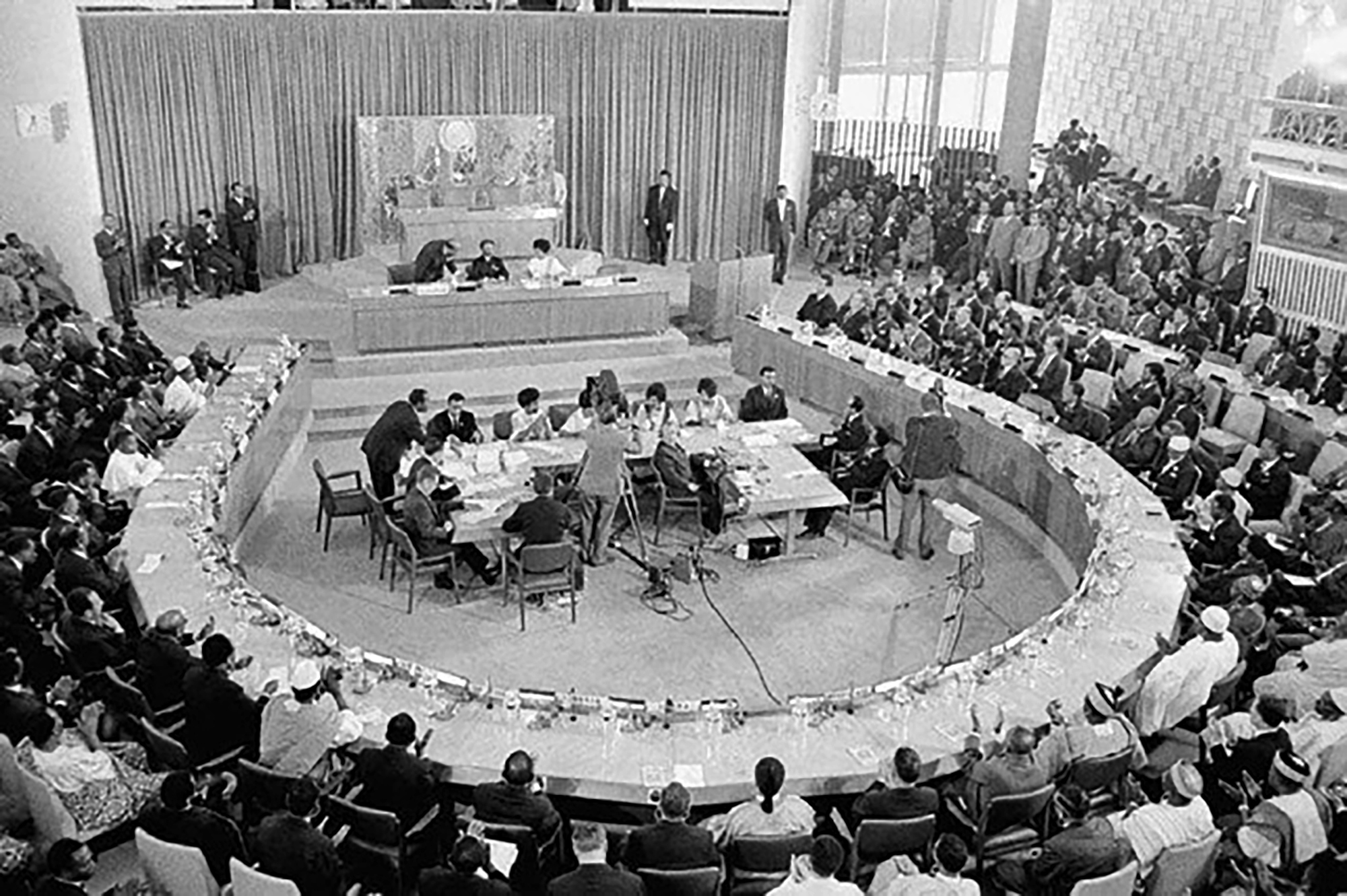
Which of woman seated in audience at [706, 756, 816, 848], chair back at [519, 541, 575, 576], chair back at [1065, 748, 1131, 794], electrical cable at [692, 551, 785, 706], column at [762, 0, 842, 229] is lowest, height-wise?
electrical cable at [692, 551, 785, 706]

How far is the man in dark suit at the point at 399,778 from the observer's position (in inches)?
277

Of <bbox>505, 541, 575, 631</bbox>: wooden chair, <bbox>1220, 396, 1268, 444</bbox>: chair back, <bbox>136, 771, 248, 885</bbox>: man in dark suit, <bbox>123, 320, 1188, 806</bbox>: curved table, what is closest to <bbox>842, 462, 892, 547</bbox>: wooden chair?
<bbox>123, 320, 1188, 806</bbox>: curved table

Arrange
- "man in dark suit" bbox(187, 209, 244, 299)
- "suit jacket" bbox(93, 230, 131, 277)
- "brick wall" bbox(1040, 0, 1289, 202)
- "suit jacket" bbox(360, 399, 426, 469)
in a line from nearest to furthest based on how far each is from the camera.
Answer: "suit jacket" bbox(360, 399, 426, 469) → "suit jacket" bbox(93, 230, 131, 277) → "man in dark suit" bbox(187, 209, 244, 299) → "brick wall" bbox(1040, 0, 1289, 202)

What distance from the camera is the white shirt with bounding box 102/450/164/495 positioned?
11055mm

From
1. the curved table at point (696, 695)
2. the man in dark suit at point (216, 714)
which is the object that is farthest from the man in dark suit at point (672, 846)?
the man in dark suit at point (216, 714)

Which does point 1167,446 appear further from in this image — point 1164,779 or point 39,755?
point 39,755

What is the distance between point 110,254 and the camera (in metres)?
18.1

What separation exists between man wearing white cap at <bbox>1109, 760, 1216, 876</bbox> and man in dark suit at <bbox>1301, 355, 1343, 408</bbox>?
828 cm

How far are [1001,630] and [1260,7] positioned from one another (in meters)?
16.9

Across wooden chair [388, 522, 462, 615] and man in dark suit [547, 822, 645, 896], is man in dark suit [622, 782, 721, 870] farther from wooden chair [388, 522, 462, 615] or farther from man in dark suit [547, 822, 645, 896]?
wooden chair [388, 522, 462, 615]

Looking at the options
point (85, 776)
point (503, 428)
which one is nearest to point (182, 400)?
point (503, 428)

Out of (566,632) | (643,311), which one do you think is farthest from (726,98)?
(566,632)

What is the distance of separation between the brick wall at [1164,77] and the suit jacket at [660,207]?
9.50m

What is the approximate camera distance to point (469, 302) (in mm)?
16562
